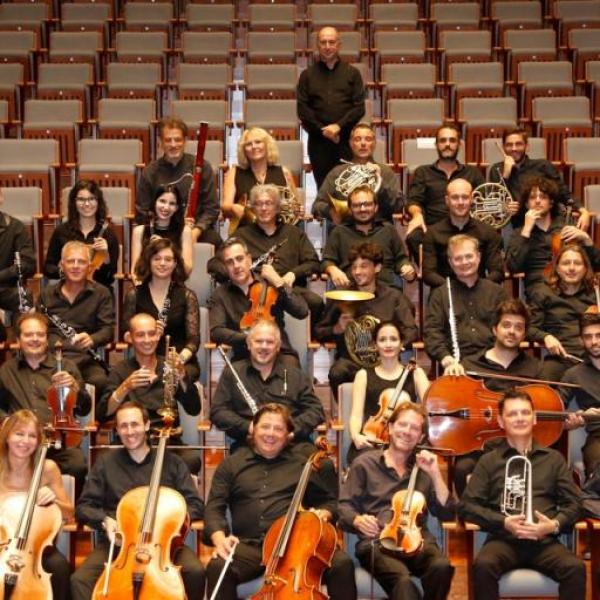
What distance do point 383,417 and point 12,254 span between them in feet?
6.91

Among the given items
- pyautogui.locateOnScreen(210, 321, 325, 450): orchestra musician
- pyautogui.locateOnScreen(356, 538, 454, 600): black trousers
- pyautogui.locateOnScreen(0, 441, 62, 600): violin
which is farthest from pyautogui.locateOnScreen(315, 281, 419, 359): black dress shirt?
pyautogui.locateOnScreen(0, 441, 62, 600): violin

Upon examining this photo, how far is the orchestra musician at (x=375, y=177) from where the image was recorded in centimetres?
625

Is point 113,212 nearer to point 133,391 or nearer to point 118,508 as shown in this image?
point 133,391

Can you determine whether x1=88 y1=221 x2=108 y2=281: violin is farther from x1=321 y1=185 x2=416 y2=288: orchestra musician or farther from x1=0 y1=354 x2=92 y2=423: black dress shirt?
x1=321 y1=185 x2=416 y2=288: orchestra musician

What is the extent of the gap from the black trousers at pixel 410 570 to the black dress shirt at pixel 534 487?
194 mm

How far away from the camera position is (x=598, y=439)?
490 cm

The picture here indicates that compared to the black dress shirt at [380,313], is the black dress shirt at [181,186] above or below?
above

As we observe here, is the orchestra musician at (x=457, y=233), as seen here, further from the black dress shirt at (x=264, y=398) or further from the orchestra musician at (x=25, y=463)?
the orchestra musician at (x=25, y=463)

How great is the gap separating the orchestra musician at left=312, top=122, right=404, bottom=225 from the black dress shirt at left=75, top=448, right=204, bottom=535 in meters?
1.94

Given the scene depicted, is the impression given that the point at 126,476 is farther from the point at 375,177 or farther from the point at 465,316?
the point at 375,177

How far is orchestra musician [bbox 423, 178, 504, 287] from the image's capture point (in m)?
5.93

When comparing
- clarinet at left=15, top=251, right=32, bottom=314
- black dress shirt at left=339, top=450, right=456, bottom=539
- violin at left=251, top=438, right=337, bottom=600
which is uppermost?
clarinet at left=15, top=251, right=32, bottom=314

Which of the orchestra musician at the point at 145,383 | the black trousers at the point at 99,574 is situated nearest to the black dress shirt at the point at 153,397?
the orchestra musician at the point at 145,383

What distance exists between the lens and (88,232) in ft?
19.7
